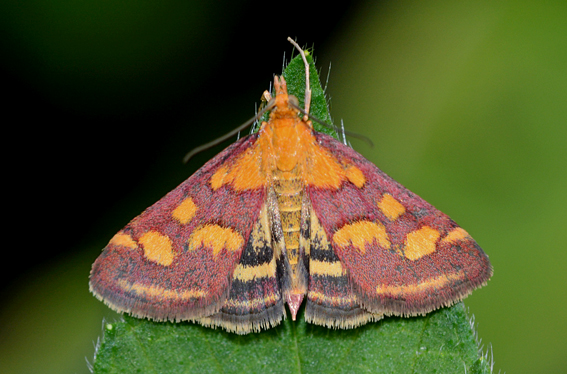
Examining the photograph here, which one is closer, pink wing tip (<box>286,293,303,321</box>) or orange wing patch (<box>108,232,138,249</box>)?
pink wing tip (<box>286,293,303,321</box>)

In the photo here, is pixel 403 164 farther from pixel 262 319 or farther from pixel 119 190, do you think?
pixel 119 190

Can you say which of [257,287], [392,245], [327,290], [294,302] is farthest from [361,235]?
[257,287]

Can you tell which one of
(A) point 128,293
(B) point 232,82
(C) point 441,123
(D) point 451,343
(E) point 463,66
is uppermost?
(B) point 232,82

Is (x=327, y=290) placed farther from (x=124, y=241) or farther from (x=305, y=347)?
(x=124, y=241)

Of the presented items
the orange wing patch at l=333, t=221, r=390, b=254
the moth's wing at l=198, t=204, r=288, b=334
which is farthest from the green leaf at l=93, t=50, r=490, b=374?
the orange wing patch at l=333, t=221, r=390, b=254

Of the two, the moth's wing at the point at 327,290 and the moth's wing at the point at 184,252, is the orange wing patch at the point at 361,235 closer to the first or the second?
the moth's wing at the point at 327,290

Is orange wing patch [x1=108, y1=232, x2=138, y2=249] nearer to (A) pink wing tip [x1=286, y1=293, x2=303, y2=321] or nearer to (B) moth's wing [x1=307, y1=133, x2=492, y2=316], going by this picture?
(A) pink wing tip [x1=286, y1=293, x2=303, y2=321]

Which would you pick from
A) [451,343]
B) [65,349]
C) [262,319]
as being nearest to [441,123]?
[451,343]

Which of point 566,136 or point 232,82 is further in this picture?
point 232,82
